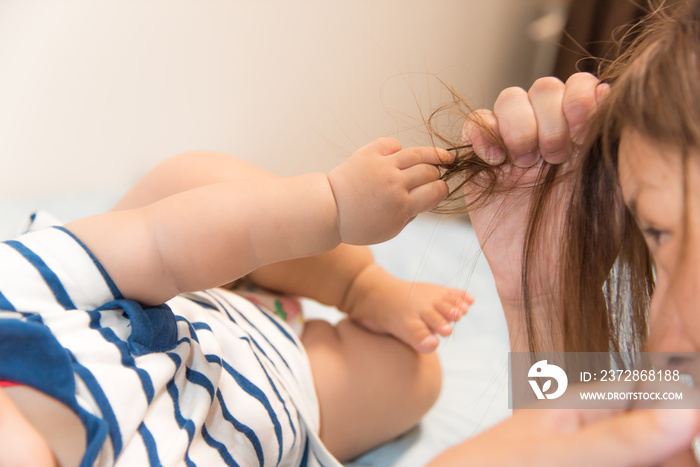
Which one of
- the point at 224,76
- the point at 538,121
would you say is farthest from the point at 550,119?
the point at 224,76

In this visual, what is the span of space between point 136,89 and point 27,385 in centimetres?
76

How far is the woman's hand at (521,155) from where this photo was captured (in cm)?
51

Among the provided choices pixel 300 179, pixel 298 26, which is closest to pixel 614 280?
pixel 300 179

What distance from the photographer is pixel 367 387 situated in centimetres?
71

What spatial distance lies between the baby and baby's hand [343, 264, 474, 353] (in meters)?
0.09

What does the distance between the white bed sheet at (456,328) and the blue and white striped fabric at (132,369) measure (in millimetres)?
157

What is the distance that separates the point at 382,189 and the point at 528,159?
157 mm

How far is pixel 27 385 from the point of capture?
0.43 m

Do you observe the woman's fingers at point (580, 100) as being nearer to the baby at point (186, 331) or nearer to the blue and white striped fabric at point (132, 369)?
the baby at point (186, 331)

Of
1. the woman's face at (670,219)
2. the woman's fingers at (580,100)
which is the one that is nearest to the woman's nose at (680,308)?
the woman's face at (670,219)

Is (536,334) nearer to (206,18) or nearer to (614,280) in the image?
(614,280)

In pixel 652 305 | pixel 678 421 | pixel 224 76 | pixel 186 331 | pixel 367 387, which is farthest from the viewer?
pixel 224 76

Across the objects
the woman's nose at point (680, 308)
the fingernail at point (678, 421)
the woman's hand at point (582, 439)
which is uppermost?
the woman's nose at point (680, 308)
